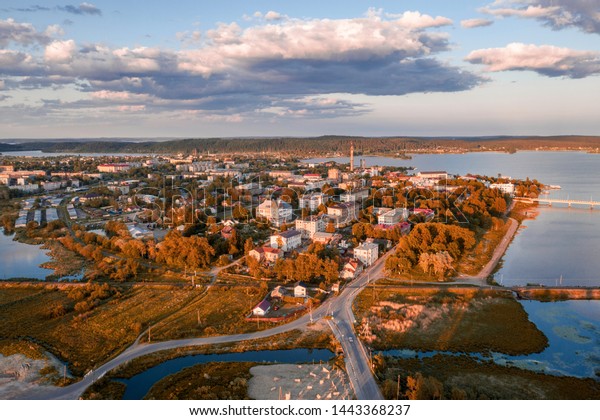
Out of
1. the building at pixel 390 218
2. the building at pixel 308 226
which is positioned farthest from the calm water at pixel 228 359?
the building at pixel 390 218

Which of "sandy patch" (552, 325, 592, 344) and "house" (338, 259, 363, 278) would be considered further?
"house" (338, 259, 363, 278)

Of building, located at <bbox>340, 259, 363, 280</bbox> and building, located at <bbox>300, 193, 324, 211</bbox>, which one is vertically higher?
building, located at <bbox>300, 193, 324, 211</bbox>

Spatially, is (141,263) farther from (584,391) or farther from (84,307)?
(584,391)

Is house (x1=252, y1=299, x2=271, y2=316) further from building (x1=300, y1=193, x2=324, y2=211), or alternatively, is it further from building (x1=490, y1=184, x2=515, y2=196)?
building (x1=490, y1=184, x2=515, y2=196)

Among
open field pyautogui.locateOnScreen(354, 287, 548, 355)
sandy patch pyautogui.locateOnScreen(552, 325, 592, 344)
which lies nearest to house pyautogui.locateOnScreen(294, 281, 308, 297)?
open field pyautogui.locateOnScreen(354, 287, 548, 355)

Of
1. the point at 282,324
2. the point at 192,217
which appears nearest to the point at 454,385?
the point at 282,324

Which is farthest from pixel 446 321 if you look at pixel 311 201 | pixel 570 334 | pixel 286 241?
pixel 311 201

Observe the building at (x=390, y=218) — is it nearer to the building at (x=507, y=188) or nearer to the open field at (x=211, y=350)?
the open field at (x=211, y=350)
